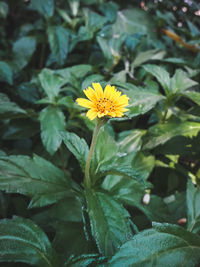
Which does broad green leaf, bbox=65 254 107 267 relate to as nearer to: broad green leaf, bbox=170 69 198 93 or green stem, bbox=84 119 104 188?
green stem, bbox=84 119 104 188

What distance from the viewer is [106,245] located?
661mm

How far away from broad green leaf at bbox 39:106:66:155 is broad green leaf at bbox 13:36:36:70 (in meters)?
0.61

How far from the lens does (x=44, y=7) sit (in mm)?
1615

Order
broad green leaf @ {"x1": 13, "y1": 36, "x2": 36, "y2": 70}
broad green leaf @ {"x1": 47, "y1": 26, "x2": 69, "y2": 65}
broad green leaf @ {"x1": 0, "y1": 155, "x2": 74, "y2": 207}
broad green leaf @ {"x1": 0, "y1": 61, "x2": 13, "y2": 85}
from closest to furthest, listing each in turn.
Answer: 1. broad green leaf @ {"x1": 0, "y1": 155, "x2": 74, "y2": 207}
2. broad green leaf @ {"x1": 0, "y1": 61, "x2": 13, "y2": 85}
3. broad green leaf @ {"x1": 47, "y1": 26, "x2": 69, "y2": 65}
4. broad green leaf @ {"x1": 13, "y1": 36, "x2": 36, "y2": 70}

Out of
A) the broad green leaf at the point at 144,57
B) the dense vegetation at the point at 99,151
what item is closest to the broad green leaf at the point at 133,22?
the dense vegetation at the point at 99,151

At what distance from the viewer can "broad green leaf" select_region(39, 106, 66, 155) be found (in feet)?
3.20

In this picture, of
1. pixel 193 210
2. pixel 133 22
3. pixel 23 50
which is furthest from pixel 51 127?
pixel 133 22

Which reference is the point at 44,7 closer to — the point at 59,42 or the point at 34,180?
the point at 59,42

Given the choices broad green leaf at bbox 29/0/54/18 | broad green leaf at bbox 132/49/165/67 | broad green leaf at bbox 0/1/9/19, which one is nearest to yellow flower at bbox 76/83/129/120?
broad green leaf at bbox 132/49/165/67

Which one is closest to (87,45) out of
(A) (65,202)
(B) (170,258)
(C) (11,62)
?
(C) (11,62)

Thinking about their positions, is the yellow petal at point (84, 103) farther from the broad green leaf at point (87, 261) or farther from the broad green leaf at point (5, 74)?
the broad green leaf at point (5, 74)

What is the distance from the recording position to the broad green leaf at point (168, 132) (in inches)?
38.8

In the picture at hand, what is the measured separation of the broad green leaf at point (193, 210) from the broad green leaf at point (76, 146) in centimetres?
34

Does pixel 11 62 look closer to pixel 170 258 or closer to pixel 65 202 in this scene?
pixel 65 202
